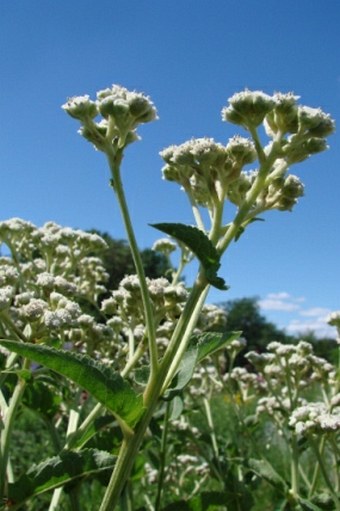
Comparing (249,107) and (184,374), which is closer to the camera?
(184,374)

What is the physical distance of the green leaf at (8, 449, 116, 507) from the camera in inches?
97.4

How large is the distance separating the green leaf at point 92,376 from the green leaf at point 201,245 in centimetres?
49

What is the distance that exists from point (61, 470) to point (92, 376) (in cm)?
74

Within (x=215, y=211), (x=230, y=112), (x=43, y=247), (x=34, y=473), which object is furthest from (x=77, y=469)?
(x=43, y=247)

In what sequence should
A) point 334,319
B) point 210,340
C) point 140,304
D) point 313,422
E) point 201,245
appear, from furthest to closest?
point 334,319 → point 140,304 → point 313,422 → point 210,340 → point 201,245

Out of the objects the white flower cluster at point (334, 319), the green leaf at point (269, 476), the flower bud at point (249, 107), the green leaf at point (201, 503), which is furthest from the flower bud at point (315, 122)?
the white flower cluster at point (334, 319)

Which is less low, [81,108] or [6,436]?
[81,108]

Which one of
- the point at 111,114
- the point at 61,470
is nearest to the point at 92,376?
the point at 61,470

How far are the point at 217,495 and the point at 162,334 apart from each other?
1450 millimetres

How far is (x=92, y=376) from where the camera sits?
1975mm

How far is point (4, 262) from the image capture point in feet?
15.4

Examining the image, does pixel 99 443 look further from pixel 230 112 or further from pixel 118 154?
pixel 230 112

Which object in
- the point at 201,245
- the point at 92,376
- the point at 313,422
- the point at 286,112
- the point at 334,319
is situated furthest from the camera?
the point at 334,319

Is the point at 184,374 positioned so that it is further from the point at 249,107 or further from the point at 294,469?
the point at 294,469
